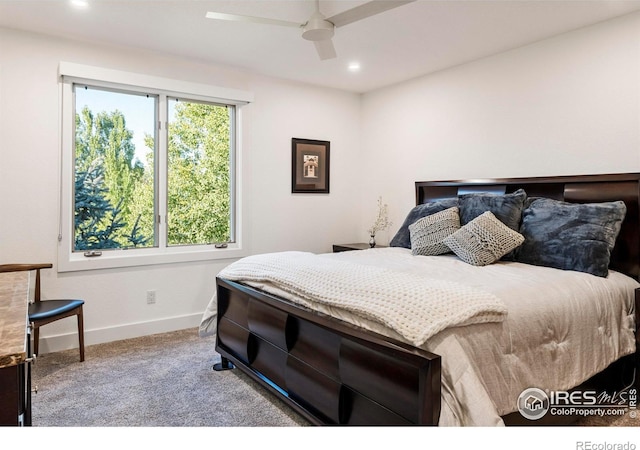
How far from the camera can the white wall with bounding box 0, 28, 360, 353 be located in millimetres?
3166

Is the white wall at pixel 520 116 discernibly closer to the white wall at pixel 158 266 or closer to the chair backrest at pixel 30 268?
the white wall at pixel 158 266

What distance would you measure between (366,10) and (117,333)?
320 centimetres

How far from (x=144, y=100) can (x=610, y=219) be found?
12.6 feet

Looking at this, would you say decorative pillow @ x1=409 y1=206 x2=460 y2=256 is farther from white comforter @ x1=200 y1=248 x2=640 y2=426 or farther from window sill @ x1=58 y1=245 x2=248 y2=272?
window sill @ x1=58 y1=245 x2=248 y2=272

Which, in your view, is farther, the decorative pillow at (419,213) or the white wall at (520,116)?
the decorative pillow at (419,213)

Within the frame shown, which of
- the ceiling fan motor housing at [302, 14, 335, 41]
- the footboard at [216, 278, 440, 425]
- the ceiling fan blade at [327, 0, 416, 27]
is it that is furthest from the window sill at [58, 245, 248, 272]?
the ceiling fan blade at [327, 0, 416, 27]

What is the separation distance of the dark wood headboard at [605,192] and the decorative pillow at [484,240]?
24.2 inches

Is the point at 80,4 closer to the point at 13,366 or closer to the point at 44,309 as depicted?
the point at 44,309

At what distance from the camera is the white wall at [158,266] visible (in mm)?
3166

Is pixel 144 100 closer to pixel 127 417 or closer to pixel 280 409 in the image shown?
pixel 127 417

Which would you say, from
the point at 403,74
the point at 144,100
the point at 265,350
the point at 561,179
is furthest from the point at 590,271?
the point at 144,100

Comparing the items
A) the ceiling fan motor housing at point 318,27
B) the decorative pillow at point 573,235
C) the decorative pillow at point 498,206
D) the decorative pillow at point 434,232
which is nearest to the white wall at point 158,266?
the decorative pillow at point 434,232

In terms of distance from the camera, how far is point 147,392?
2566 millimetres

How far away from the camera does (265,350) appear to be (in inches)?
97.3
